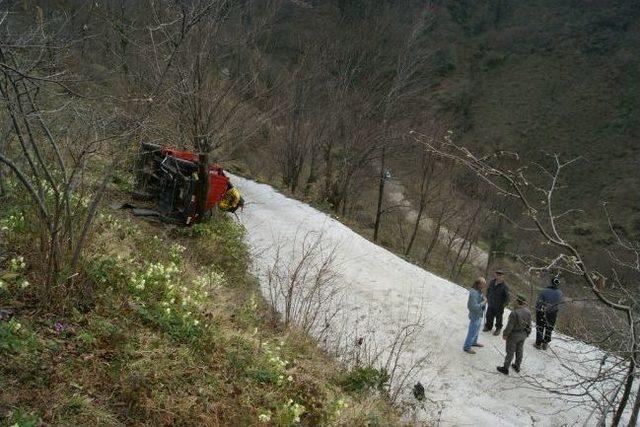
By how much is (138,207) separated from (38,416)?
7.70 metres

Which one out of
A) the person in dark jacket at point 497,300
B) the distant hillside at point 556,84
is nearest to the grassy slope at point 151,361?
the person in dark jacket at point 497,300

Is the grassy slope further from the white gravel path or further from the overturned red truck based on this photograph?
the overturned red truck

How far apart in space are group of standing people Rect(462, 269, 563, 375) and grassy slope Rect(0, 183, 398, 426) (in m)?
3.39

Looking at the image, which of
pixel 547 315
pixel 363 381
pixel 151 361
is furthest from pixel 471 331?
pixel 151 361

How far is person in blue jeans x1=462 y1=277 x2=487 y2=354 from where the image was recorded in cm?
902

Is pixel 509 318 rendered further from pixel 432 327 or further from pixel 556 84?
pixel 556 84

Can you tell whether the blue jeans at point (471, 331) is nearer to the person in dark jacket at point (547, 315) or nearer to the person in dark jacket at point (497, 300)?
the person in dark jacket at point (497, 300)

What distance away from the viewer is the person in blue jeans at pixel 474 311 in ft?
29.6

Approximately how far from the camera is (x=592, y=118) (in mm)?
45656

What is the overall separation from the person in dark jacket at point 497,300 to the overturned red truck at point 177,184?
6.41 metres

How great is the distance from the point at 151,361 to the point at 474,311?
6.29 m

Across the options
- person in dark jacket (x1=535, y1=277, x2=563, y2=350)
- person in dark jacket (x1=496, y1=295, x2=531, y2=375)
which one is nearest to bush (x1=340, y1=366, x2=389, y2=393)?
person in dark jacket (x1=496, y1=295, x2=531, y2=375)

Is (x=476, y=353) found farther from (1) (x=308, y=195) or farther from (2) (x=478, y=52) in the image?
(2) (x=478, y=52)

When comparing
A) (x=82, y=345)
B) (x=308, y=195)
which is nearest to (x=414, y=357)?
(x=82, y=345)
